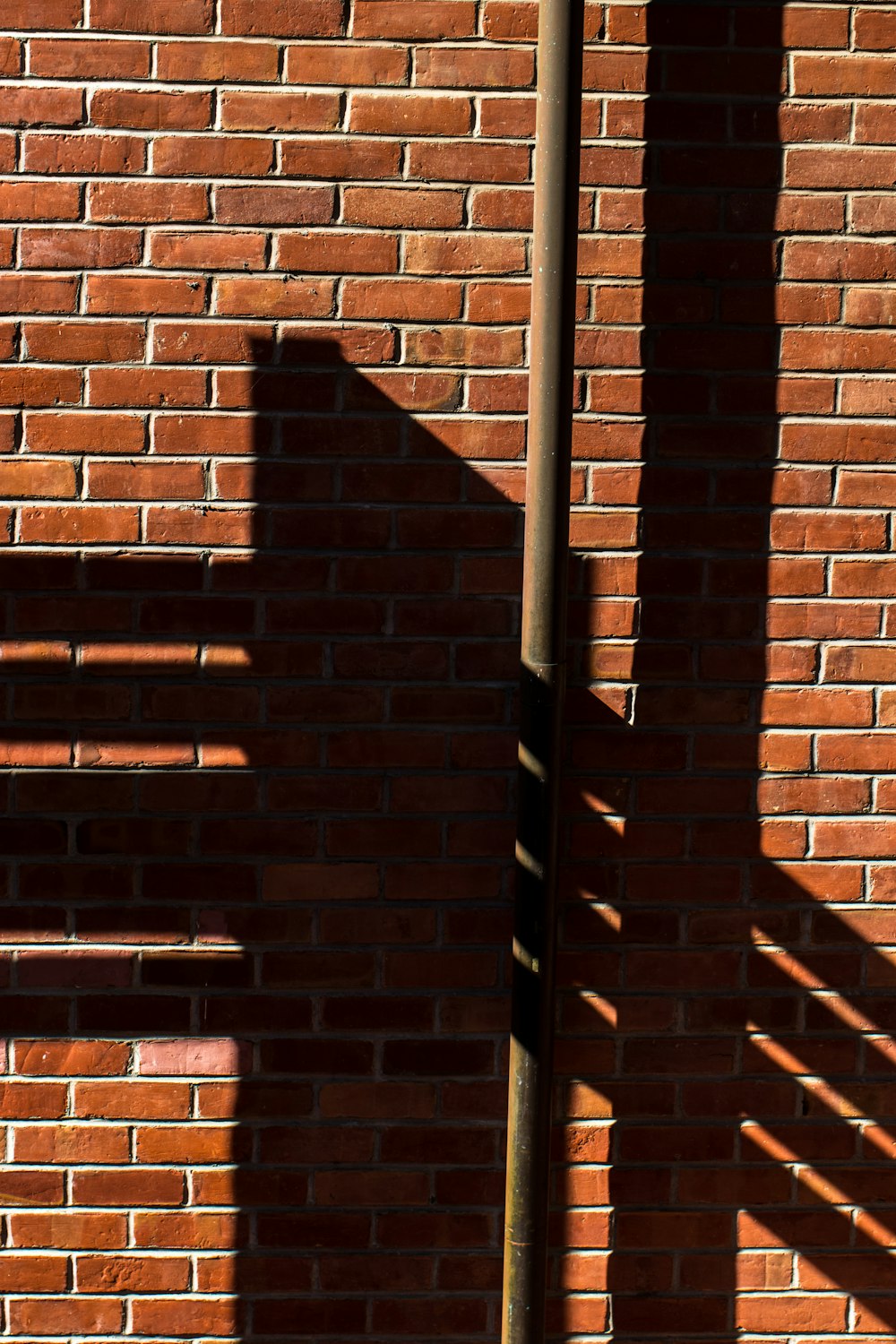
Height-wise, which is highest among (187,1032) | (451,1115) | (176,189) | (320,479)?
(176,189)

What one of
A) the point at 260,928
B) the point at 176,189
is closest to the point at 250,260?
the point at 176,189

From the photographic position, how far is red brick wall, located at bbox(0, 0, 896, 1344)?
6.23ft

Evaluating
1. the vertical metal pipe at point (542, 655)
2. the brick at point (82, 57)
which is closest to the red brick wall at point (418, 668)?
the brick at point (82, 57)

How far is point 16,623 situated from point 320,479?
2.04 feet

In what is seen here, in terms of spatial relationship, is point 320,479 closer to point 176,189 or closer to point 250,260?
point 250,260

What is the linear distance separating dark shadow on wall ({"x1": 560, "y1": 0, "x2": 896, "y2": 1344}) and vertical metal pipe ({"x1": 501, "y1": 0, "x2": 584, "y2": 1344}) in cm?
13

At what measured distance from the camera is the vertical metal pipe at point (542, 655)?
1.77 m

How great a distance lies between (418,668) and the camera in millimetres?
1955

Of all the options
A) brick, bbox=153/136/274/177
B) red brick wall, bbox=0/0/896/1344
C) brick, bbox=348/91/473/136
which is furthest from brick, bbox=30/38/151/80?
brick, bbox=348/91/473/136

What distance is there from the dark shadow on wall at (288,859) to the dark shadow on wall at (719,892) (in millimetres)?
220

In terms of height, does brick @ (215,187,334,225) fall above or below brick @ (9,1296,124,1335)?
above

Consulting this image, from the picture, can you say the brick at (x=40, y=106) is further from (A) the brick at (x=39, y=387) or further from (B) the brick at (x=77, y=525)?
(B) the brick at (x=77, y=525)

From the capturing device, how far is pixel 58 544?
192cm

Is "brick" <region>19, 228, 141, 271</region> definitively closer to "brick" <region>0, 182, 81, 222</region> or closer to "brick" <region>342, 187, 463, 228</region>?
"brick" <region>0, 182, 81, 222</region>
